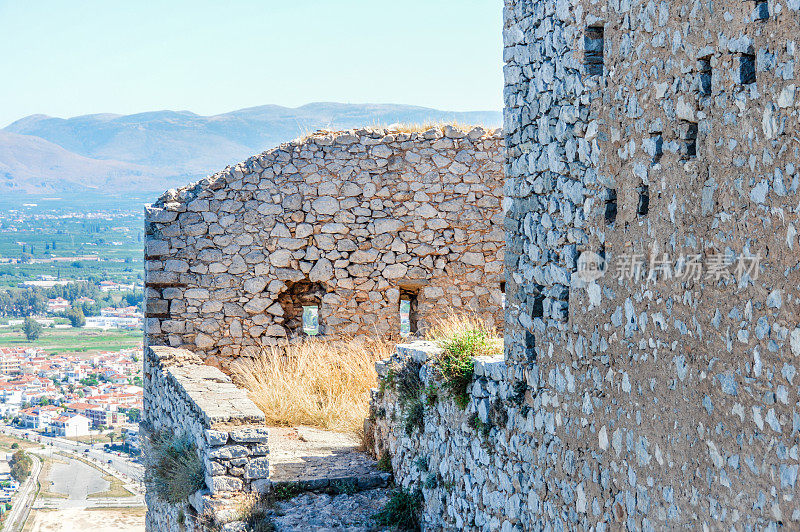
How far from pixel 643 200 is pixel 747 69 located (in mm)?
750

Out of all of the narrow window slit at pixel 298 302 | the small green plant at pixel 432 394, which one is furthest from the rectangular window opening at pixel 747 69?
the narrow window slit at pixel 298 302

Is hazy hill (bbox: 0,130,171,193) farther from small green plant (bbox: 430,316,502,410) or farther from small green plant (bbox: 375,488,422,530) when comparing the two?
small green plant (bbox: 430,316,502,410)

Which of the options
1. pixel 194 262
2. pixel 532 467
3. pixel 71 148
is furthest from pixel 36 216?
pixel 532 467

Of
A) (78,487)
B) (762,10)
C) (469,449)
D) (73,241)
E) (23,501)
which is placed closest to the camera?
(762,10)

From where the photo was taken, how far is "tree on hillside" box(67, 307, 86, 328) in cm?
6400

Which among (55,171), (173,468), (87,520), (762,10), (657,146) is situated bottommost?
(87,520)

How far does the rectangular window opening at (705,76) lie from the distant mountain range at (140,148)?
10398 cm

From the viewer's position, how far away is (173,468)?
7.45 metres

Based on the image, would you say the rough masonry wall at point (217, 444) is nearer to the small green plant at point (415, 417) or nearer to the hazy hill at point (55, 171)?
the small green plant at point (415, 417)

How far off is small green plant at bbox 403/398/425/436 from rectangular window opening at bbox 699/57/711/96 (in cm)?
361

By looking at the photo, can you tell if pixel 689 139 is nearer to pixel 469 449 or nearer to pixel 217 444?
pixel 469 449

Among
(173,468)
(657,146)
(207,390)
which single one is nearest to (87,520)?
(173,468)

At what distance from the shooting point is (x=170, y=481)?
7289 millimetres

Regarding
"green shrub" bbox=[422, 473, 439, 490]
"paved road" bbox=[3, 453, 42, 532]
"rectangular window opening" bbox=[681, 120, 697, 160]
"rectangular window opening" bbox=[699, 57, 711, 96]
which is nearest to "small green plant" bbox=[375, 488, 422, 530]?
"green shrub" bbox=[422, 473, 439, 490]
